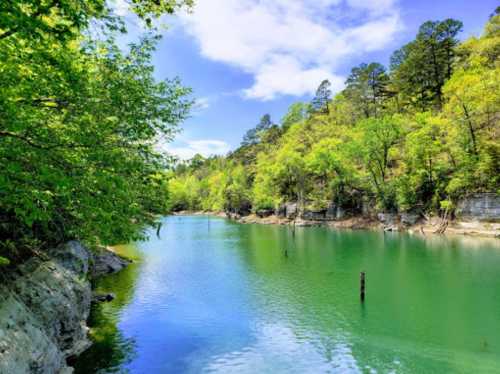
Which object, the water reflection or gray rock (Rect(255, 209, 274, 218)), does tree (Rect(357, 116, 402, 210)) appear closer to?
gray rock (Rect(255, 209, 274, 218))

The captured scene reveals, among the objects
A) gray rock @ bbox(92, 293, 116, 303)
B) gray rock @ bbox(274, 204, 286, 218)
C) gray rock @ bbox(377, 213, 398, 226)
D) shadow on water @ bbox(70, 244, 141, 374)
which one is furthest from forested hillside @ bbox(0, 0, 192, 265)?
gray rock @ bbox(274, 204, 286, 218)

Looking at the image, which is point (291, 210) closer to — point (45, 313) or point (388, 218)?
point (388, 218)

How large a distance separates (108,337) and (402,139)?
6258 cm

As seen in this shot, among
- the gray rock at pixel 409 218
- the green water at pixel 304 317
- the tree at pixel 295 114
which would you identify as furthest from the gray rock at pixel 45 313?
the tree at pixel 295 114

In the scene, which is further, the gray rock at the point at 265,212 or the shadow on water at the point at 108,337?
the gray rock at the point at 265,212

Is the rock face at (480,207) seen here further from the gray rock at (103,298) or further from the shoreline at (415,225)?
the gray rock at (103,298)

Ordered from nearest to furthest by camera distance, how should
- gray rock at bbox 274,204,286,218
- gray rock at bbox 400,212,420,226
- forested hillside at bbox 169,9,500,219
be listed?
1. forested hillside at bbox 169,9,500,219
2. gray rock at bbox 400,212,420,226
3. gray rock at bbox 274,204,286,218

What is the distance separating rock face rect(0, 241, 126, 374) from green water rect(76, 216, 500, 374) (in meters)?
1.64

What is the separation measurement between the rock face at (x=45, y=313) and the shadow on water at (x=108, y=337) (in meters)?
0.61

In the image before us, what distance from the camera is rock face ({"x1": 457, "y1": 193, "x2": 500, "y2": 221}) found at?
43.9 meters

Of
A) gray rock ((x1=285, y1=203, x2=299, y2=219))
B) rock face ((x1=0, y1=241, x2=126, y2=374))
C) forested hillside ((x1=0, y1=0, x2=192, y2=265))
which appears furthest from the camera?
gray rock ((x1=285, y1=203, x2=299, y2=219))

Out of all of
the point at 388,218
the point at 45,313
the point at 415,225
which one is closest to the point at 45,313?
the point at 45,313

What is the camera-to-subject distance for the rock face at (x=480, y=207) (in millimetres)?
→ 43853

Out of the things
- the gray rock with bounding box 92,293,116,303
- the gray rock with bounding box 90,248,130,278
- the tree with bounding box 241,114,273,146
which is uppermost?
the tree with bounding box 241,114,273,146
